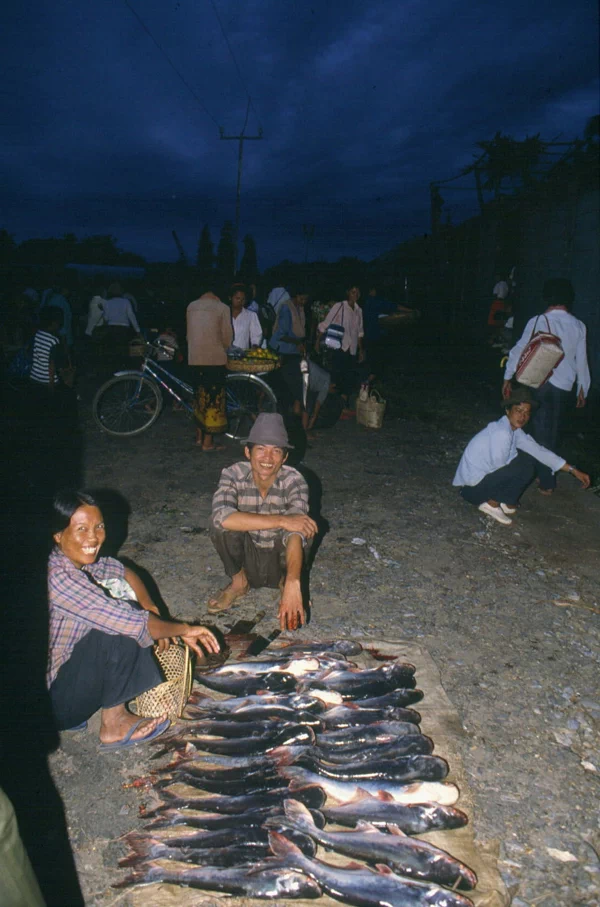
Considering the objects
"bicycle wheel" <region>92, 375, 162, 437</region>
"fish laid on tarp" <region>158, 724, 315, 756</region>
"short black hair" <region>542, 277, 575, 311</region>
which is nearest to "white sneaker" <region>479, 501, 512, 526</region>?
"short black hair" <region>542, 277, 575, 311</region>

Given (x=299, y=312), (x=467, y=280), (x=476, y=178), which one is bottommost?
(x=299, y=312)

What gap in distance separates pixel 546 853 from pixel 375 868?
2.48 feet

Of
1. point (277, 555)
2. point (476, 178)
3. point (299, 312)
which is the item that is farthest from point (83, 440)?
point (476, 178)

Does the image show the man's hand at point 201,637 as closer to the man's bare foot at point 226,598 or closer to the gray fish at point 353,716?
the gray fish at point 353,716

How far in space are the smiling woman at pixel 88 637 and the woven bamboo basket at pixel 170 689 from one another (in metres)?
0.14

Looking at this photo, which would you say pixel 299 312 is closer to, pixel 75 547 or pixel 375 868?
pixel 75 547

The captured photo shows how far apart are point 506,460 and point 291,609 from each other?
10.6 ft

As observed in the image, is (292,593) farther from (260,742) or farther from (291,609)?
(260,742)

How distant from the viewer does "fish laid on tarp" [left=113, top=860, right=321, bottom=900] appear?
7.39ft

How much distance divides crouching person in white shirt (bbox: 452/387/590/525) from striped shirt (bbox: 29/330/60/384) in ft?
19.4

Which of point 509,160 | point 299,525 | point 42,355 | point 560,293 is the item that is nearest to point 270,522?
point 299,525

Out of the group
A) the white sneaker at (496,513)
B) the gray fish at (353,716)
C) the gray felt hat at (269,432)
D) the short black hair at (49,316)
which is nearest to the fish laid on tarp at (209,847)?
the gray fish at (353,716)

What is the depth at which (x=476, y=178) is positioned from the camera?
1706 cm

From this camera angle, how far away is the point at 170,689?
3131 millimetres
